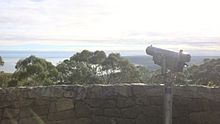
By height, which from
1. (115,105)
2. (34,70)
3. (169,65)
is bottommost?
(115,105)

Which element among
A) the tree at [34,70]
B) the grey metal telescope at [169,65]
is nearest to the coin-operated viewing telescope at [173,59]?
the grey metal telescope at [169,65]

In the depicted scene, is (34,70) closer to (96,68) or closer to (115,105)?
(96,68)

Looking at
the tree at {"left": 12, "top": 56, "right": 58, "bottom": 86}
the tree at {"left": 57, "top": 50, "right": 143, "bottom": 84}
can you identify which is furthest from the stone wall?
the tree at {"left": 12, "top": 56, "right": 58, "bottom": 86}

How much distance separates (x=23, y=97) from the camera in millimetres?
5328

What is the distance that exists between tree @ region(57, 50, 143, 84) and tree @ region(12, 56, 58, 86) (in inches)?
11.8

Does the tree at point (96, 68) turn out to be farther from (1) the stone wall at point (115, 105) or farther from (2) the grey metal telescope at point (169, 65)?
(2) the grey metal telescope at point (169, 65)

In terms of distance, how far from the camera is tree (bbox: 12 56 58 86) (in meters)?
11.9

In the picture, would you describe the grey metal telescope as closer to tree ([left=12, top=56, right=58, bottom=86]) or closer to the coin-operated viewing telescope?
the coin-operated viewing telescope

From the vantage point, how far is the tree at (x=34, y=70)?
39.0ft

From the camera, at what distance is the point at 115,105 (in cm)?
557

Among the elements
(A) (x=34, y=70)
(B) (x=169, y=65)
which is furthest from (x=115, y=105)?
(A) (x=34, y=70)

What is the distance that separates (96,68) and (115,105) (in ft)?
23.8

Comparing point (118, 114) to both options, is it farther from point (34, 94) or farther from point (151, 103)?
point (34, 94)

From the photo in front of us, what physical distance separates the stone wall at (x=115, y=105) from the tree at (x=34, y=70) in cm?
604
